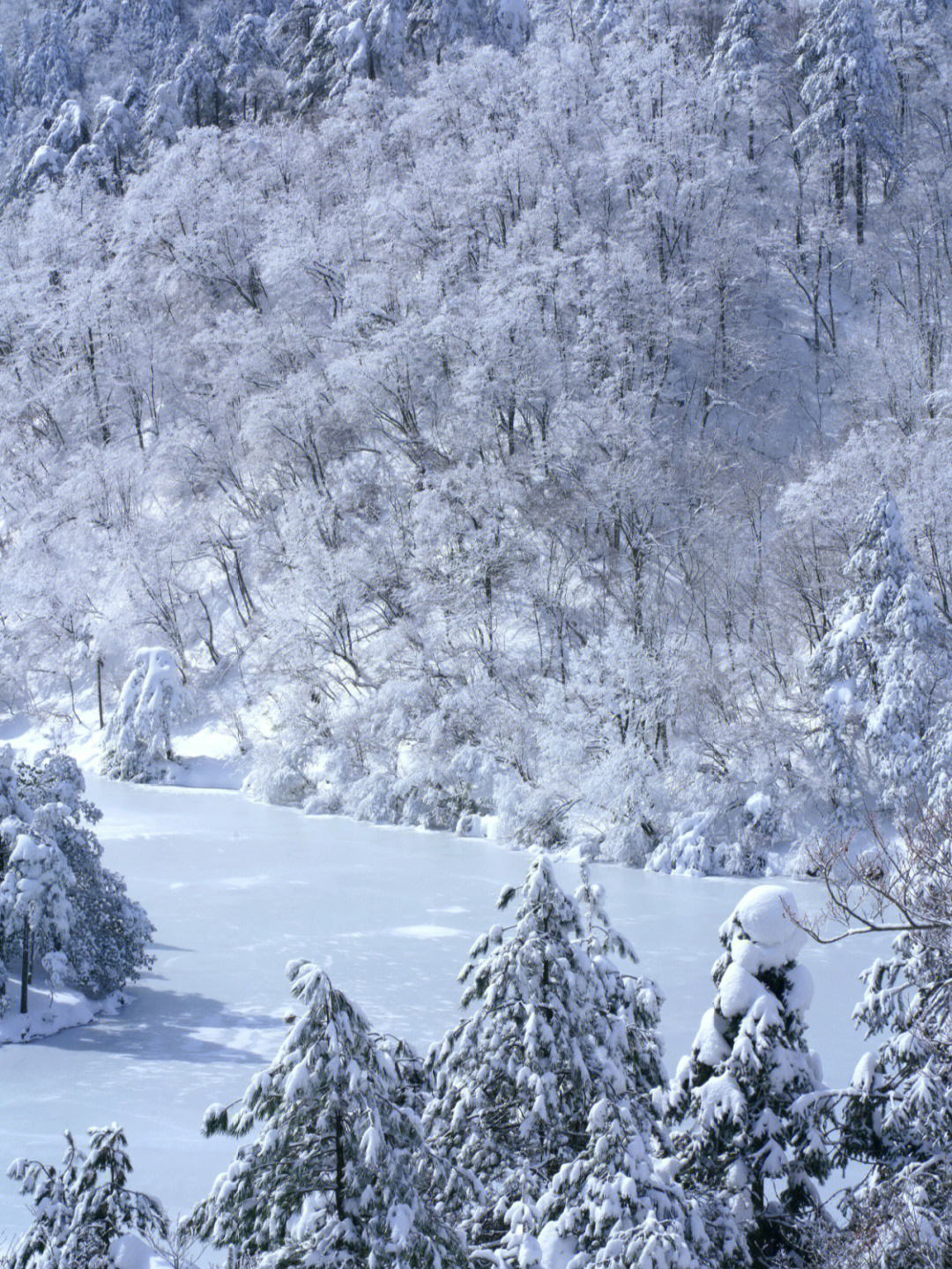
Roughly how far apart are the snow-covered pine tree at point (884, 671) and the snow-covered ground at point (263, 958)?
324 cm

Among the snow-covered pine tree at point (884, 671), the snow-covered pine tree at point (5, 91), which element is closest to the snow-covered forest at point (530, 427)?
the snow-covered pine tree at point (884, 671)

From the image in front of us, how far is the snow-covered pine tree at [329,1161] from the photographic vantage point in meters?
4.54

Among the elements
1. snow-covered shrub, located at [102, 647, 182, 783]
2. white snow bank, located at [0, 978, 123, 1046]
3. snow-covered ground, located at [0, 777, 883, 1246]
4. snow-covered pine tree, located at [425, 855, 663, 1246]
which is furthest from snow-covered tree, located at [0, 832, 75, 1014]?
snow-covered shrub, located at [102, 647, 182, 783]

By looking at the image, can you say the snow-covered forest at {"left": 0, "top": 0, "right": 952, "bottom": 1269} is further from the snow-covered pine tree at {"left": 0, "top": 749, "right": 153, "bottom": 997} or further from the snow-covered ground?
the snow-covered ground

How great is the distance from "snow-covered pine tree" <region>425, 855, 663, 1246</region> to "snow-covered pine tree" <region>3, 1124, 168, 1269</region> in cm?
190

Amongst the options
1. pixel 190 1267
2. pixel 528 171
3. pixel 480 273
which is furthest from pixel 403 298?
pixel 190 1267

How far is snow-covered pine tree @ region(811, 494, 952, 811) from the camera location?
21312 mm

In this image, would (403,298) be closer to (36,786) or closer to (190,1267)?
(36,786)

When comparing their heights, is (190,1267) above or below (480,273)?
below

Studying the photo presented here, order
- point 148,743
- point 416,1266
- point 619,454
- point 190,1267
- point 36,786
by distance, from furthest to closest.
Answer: point 148,743 < point 619,454 < point 36,786 < point 190,1267 < point 416,1266

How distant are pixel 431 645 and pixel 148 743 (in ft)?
33.3

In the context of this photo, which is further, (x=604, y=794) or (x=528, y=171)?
(x=528, y=171)

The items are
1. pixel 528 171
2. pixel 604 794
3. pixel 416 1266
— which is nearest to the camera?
pixel 416 1266

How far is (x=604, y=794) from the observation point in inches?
940
